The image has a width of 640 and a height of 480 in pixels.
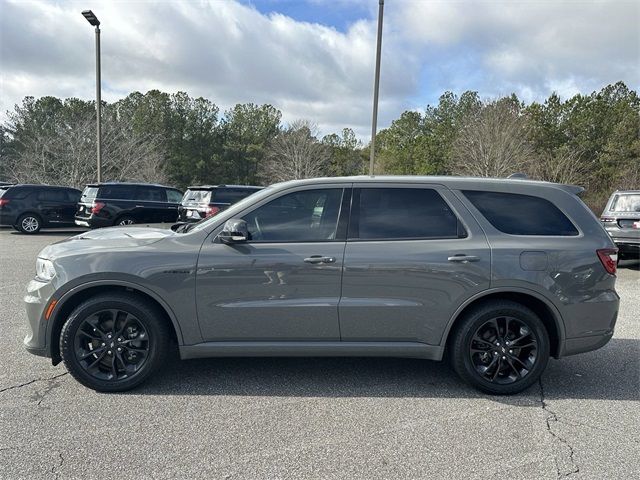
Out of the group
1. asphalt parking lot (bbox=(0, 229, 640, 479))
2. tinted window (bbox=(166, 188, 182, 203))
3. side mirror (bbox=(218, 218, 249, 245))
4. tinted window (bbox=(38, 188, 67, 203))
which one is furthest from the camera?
tinted window (bbox=(166, 188, 182, 203))

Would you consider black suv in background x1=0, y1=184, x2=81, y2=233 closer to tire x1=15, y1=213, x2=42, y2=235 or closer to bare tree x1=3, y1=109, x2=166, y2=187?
tire x1=15, y1=213, x2=42, y2=235

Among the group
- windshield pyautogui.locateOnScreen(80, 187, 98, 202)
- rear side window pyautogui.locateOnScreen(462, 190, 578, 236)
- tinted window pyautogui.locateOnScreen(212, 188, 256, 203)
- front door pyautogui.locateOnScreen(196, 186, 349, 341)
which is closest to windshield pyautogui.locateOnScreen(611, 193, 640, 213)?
rear side window pyautogui.locateOnScreen(462, 190, 578, 236)

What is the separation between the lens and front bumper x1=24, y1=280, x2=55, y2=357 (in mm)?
3574

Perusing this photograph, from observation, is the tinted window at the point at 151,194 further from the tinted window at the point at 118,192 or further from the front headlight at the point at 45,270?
the front headlight at the point at 45,270

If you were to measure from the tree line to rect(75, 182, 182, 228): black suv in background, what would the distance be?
1749cm

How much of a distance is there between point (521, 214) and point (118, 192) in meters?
13.1

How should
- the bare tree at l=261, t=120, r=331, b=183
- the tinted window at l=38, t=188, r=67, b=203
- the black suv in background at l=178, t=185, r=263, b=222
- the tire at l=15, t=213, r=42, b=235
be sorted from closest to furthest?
the black suv in background at l=178, t=185, r=263, b=222, the tire at l=15, t=213, r=42, b=235, the tinted window at l=38, t=188, r=67, b=203, the bare tree at l=261, t=120, r=331, b=183

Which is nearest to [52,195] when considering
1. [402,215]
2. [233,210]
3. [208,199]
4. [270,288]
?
[208,199]

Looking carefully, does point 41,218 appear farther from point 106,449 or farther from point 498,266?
point 498,266

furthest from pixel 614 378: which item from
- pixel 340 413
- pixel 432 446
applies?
pixel 340 413

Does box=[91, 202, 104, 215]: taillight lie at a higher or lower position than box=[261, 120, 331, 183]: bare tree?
lower

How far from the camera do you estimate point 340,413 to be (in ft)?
11.1

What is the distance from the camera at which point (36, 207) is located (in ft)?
49.0

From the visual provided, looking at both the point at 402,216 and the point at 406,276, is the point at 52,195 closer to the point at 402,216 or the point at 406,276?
the point at 402,216
